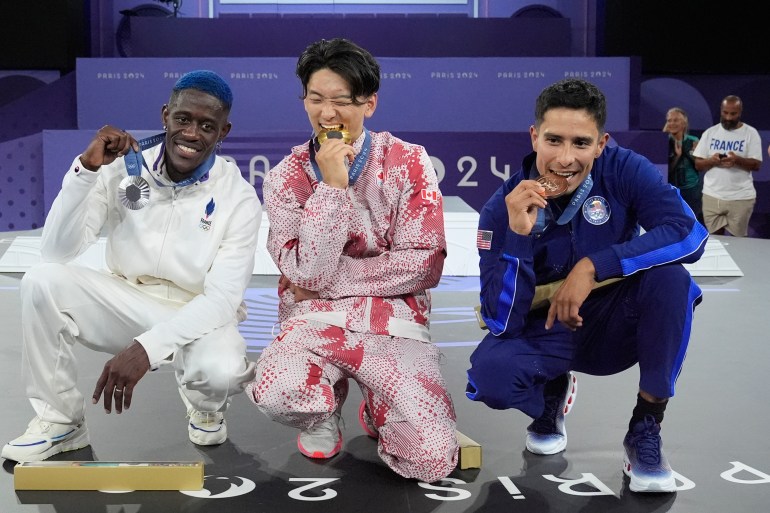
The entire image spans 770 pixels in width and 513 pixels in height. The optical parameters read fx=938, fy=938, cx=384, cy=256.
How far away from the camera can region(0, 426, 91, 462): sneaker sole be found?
2.35 metres

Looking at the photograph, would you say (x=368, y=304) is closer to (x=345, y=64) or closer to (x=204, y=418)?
(x=204, y=418)

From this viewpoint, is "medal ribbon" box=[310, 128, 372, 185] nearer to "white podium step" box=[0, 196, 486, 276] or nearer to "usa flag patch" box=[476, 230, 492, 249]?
"usa flag patch" box=[476, 230, 492, 249]

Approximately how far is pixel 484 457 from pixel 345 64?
3.67 ft

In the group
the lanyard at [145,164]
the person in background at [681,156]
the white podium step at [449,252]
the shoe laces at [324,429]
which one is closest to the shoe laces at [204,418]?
the shoe laces at [324,429]

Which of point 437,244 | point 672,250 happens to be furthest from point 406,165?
point 672,250

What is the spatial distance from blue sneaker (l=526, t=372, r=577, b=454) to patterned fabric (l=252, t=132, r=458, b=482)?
0.25 metres

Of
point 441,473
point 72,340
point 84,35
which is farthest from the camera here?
point 84,35

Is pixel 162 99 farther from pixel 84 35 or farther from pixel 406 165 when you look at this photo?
pixel 406 165

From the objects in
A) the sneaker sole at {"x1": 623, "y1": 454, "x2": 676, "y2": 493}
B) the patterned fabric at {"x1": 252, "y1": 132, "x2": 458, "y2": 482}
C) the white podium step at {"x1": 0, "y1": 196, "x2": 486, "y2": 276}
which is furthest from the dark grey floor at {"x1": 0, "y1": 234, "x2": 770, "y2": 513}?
the white podium step at {"x1": 0, "y1": 196, "x2": 486, "y2": 276}

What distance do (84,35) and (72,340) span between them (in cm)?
858

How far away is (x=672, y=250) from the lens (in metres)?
2.32

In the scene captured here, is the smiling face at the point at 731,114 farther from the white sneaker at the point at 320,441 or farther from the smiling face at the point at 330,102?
the white sneaker at the point at 320,441

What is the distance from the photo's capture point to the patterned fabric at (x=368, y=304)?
239 centimetres

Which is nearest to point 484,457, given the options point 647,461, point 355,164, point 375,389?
point 375,389
